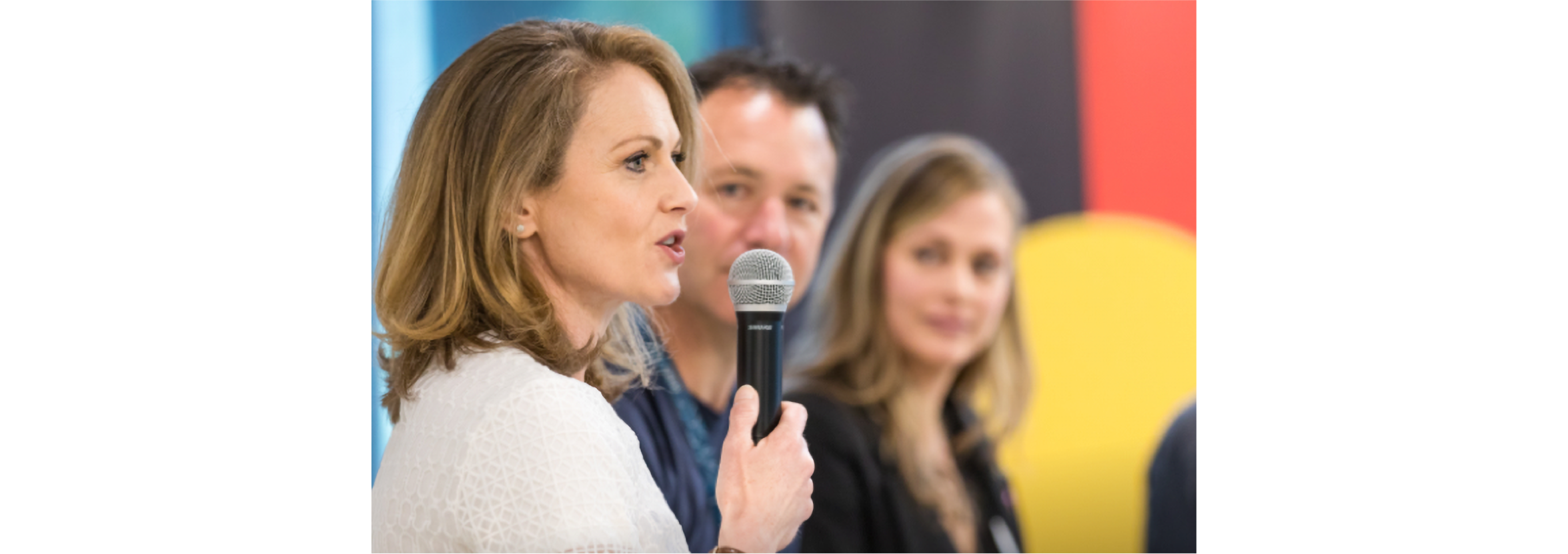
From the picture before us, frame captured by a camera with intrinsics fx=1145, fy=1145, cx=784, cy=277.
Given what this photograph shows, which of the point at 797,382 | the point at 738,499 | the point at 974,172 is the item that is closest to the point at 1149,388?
the point at 974,172

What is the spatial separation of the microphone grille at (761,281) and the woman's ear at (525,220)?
0.37 meters

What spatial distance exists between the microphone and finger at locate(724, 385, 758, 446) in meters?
0.01

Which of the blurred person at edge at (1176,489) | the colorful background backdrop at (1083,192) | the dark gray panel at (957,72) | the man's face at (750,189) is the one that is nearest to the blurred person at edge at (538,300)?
the man's face at (750,189)

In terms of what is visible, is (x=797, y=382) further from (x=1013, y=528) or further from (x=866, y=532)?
(x=1013, y=528)

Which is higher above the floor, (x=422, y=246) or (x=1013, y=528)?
(x=422, y=246)

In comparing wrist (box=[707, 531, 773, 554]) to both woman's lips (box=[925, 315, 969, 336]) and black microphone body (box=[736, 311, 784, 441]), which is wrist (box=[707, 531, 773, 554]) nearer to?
black microphone body (box=[736, 311, 784, 441])

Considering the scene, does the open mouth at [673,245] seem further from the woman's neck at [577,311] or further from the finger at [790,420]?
the finger at [790,420]

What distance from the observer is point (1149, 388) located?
2.85 metres

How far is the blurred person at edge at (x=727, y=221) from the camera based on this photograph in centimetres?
264

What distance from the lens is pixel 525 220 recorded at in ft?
6.77

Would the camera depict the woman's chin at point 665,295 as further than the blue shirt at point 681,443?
No

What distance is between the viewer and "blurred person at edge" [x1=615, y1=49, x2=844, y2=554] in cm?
264

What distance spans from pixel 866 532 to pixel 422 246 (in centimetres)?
126

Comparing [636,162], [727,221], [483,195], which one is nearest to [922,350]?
[727,221]
